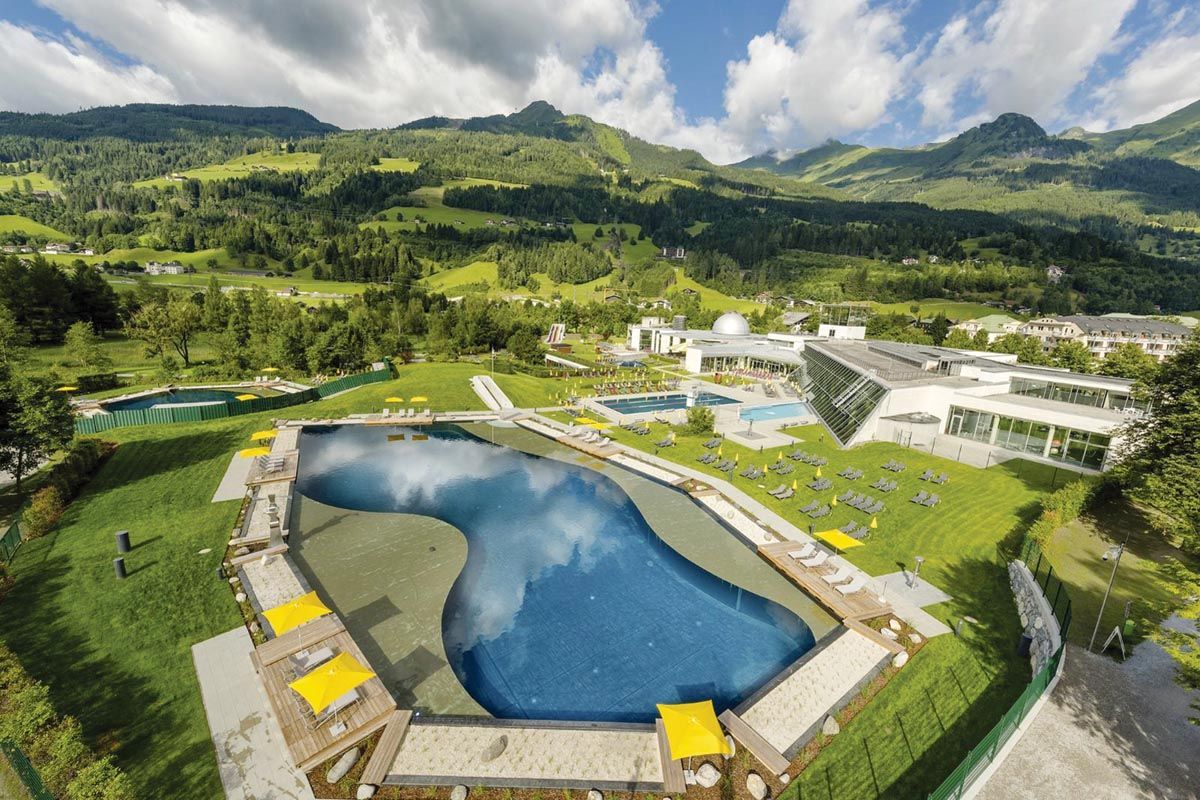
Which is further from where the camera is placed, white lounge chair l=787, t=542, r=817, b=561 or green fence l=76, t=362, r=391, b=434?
green fence l=76, t=362, r=391, b=434

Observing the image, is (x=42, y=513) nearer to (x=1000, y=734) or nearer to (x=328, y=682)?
(x=328, y=682)

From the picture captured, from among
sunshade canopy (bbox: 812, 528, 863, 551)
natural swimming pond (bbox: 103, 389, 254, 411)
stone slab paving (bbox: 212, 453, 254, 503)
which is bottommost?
stone slab paving (bbox: 212, 453, 254, 503)

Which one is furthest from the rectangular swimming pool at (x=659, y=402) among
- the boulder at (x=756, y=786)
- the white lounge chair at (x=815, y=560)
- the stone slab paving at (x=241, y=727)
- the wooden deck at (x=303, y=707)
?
the boulder at (x=756, y=786)

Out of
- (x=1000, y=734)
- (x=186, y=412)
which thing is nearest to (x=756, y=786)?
(x=1000, y=734)

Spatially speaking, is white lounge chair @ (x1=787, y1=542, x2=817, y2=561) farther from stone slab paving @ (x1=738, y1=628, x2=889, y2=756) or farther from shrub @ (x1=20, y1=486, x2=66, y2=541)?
shrub @ (x1=20, y1=486, x2=66, y2=541)

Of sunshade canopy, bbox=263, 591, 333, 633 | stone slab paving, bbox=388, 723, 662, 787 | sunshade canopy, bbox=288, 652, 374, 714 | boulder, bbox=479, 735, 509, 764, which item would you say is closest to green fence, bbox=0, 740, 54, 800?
sunshade canopy, bbox=288, 652, 374, 714

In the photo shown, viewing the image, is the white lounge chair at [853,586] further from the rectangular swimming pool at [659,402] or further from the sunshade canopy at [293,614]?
the rectangular swimming pool at [659,402]

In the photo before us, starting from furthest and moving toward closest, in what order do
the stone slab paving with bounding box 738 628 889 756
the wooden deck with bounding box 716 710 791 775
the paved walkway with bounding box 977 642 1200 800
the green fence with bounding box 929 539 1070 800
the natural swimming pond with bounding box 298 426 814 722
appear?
the natural swimming pond with bounding box 298 426 814 722 → the stone slab paving with bounding box 738 628 889 756 → the wooden deck with bounding box 716 710 791 775 → the paved walkway with bounding box 977 642 1200 800 → the green fence with bounding box 929 539 1070 800
